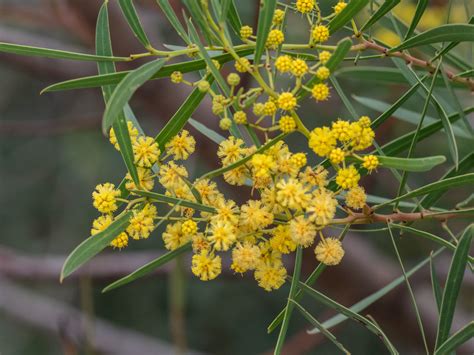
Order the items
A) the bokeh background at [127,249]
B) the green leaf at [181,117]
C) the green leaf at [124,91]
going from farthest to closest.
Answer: the bokeh background at [127,249] → the green leaf at [181,117] → the green leaf at [124,91]

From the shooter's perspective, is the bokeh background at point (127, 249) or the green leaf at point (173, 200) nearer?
the green leaf at point (173, 200)

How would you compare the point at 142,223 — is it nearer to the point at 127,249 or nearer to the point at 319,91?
the point at 319,91

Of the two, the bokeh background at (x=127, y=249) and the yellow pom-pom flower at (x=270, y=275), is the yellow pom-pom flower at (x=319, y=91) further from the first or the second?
the bokeh background at (x=127, y=249)

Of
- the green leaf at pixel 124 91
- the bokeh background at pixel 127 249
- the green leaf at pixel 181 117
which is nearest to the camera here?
the green leaf at pixel 124 91

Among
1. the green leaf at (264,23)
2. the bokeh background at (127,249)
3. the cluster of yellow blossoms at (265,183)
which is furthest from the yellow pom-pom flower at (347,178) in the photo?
the bokeh background at (127,249)

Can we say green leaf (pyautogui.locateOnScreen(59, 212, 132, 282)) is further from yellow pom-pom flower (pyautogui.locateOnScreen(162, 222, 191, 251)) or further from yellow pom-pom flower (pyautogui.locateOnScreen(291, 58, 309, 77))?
yellow pom-pom flower (pyautogui.locateOnScreen(291, 58, 309, 77))

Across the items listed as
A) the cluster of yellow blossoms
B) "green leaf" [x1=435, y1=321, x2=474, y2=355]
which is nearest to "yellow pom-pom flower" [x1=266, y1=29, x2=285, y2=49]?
the cluster of yellow blossoms

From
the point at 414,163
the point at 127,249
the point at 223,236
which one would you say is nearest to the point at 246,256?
the point at 223,236
